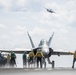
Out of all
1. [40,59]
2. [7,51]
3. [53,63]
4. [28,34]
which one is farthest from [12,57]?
[28,34]

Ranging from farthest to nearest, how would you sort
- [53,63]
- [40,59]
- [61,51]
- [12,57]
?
→ [61,51]
[53,63]
[12,57]
[40,59]

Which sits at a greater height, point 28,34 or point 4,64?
point 28,34

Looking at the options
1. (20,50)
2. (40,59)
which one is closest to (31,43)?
(20,50)

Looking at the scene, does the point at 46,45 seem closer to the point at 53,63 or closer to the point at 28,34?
the point at 53,63

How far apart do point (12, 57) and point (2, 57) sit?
27.6ft

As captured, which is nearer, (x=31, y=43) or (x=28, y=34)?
(x=31, y=43)

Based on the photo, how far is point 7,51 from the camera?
191ft

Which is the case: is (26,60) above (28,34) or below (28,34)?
below

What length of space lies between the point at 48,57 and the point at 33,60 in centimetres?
468

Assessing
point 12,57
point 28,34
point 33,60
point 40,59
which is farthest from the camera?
point 28,34

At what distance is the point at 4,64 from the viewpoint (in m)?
46.4

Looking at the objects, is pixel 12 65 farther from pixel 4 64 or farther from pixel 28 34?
pixel 28 34

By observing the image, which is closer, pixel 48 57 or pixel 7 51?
pixel 48 57

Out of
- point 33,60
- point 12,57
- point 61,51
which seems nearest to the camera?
point 12,57
